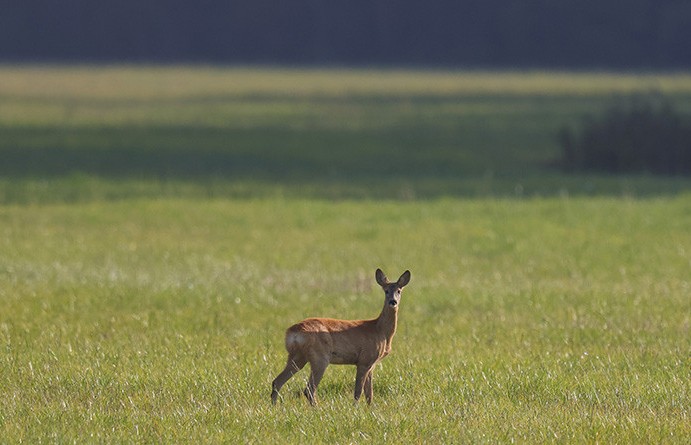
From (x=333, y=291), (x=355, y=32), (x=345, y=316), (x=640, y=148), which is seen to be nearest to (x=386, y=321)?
(x=345, y=316)

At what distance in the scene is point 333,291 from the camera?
17859 millimetres

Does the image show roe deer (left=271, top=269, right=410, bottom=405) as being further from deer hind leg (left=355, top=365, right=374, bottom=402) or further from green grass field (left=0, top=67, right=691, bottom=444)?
green grass field (left=0, top=67, right=691, bottom=444)

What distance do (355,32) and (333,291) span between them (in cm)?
15452

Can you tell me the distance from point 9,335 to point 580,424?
5997 mm

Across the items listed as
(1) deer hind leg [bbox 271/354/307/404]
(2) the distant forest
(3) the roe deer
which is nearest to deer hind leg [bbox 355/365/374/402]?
(3) the roe deer

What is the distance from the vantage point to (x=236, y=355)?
12867mm

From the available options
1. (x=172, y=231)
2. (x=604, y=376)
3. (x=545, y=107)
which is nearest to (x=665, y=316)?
(x=604, y=376)

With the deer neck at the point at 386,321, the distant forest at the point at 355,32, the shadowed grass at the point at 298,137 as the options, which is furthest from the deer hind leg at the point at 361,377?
the distant forest at the point at 355,32

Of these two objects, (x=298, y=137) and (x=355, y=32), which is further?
(x=355, y=32)

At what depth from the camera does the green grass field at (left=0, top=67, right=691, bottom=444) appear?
33.5 feet

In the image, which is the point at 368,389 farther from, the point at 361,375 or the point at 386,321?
the point at 386,321

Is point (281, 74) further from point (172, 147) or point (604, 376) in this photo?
point (604, 376)

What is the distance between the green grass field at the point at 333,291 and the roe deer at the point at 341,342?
328mm

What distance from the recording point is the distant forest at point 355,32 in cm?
15675
